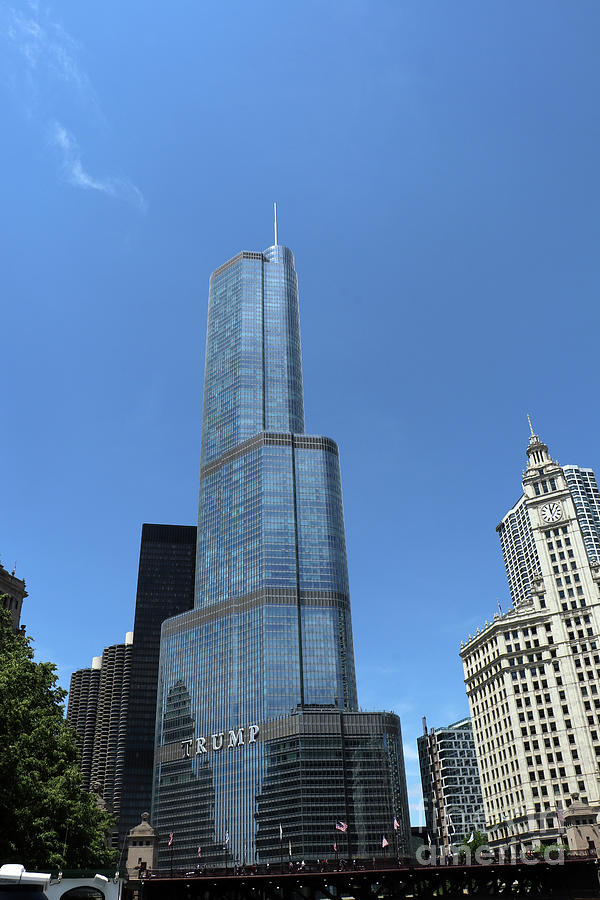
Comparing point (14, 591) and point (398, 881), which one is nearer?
point (398, 881)

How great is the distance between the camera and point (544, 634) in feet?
516

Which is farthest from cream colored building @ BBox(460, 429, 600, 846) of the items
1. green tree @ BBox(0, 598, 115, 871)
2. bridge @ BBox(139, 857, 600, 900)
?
green tree @ BBox(0, 598, 115, 871)

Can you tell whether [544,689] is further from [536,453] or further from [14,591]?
[14,591]

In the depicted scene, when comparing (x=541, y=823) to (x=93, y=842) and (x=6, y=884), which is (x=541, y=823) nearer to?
(x=93, y=842)

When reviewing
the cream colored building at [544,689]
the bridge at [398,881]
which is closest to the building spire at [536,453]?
the cream colored building at [544,689]

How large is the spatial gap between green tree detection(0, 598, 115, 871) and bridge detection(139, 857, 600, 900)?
10604mm

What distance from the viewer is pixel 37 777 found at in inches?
2500

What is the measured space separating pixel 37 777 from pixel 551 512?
135 m

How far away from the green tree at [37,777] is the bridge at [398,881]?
1060cm

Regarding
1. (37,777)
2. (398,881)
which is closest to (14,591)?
(37,777)

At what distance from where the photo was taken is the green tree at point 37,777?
5269cm

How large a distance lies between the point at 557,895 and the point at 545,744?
2519 inches

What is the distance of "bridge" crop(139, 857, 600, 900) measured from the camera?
257 ft

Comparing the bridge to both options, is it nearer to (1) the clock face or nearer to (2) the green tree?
(2) the green tree
